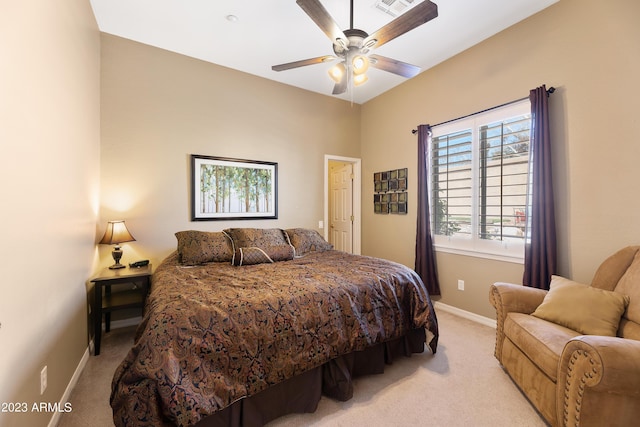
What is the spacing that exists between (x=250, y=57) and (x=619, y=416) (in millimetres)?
4271

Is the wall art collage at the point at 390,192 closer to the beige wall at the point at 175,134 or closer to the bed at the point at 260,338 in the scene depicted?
the beige wall at the point at 175,134

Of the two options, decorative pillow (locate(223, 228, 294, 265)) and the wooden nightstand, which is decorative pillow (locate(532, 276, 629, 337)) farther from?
the wooden nightstand

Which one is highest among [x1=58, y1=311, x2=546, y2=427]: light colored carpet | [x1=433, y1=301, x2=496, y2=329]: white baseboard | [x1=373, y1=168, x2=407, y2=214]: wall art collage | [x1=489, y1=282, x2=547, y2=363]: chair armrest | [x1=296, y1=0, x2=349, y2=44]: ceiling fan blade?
[x1=296, y1=0, x2=349, y2=44]: ceiling fan blade

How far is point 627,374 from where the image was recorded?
4.08ft

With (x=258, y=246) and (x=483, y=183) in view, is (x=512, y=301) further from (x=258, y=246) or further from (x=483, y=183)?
(x=258, y=246)

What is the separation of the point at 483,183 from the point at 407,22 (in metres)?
2.02

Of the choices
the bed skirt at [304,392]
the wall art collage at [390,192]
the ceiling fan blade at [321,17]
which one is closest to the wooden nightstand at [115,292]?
the bed skirt at [304,392]

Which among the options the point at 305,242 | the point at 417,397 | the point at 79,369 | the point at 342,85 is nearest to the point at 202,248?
the point at 305,242

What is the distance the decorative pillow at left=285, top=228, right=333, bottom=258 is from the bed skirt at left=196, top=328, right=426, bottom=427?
1.49 metres

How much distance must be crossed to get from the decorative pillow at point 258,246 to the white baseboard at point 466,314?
83.8 inches

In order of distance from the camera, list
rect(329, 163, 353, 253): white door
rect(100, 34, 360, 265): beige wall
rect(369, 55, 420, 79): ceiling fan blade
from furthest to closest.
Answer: rect(329, 163, 353, 253): white door < rect(100, 34, 360, 265): beige wall < rect(369, 55, 420, 79): ceiling fan blade

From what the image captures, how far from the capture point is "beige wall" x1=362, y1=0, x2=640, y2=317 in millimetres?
2152

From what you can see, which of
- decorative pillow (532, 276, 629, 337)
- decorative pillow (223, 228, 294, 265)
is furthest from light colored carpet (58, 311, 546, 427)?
decorative pillow (223, 228, 294, 265)

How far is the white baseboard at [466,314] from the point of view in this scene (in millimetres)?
3061
